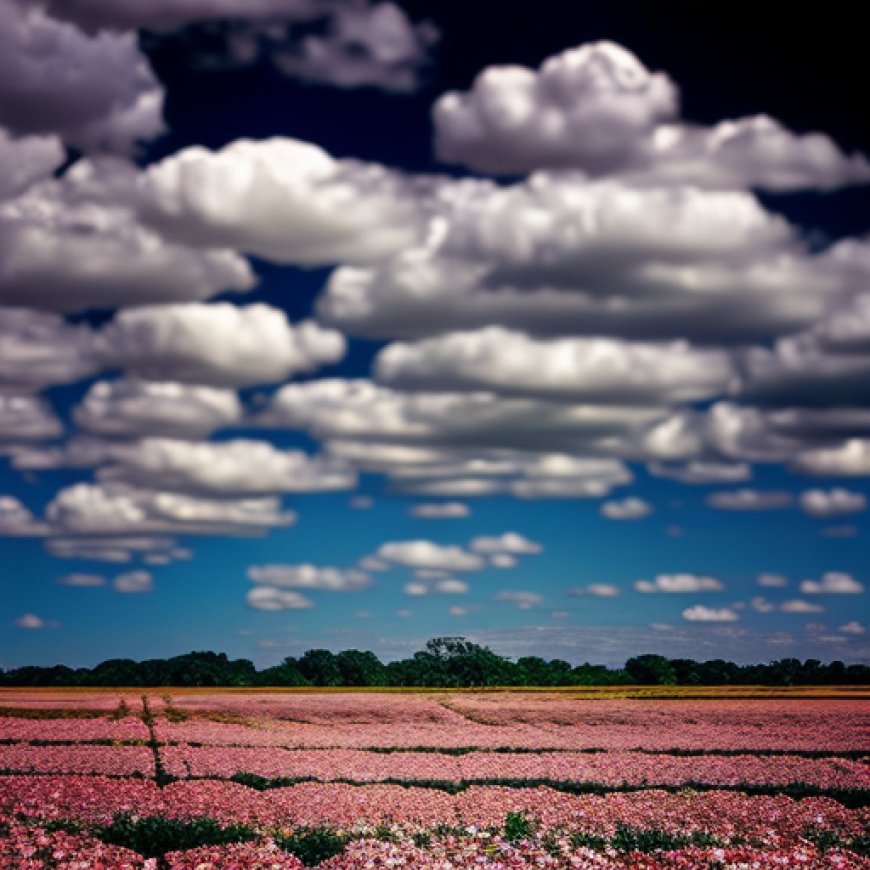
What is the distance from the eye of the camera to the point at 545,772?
2598 cm

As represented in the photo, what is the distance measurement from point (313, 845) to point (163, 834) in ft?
7.50

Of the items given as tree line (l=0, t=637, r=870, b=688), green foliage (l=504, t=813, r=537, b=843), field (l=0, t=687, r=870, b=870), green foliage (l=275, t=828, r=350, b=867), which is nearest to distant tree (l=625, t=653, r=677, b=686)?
tree line (l=0, t=637, r=870, b=688)

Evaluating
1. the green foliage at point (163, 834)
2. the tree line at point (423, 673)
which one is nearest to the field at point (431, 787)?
the green foliage at point (163, 834)

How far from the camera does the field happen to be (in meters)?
12.7

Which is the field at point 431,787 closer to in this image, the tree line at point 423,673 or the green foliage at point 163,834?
the green foliage at point 163,834

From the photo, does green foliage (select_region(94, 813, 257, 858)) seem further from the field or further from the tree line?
the tree line

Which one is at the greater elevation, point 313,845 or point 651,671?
point 313,845

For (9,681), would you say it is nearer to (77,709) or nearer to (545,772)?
(77,709)

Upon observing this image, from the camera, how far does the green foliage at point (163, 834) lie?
13500 millimetres

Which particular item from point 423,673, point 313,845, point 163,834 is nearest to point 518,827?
point 313,845

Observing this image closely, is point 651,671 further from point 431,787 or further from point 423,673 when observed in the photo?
point 431,787

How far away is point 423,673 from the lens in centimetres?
10612

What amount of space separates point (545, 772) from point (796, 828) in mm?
9895

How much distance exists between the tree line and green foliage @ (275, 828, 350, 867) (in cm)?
8637
